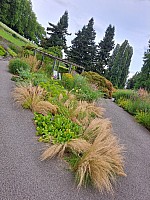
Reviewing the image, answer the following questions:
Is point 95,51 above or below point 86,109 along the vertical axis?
above

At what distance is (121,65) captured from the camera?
2516 centimetres

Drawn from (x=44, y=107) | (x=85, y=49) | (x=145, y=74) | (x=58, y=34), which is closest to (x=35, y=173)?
(x=44, y=107)

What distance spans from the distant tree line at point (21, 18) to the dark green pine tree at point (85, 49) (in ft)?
35.6

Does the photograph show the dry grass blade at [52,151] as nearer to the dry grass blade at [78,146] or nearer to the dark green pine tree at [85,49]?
the dry grass blade at [78,146]

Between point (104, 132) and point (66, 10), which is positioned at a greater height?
point (66, 10)

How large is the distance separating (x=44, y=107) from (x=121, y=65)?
2201cm

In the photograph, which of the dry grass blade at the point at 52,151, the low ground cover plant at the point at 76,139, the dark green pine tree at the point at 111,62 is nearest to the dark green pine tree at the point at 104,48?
the dark green pine tree at the point at 111,62

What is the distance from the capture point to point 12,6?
31078 millimetres

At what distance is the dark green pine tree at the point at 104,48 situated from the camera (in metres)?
25.8

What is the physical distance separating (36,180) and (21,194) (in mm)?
285

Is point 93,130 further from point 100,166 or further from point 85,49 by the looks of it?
point 85,49

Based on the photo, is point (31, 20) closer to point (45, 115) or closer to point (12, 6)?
point (12, 6)

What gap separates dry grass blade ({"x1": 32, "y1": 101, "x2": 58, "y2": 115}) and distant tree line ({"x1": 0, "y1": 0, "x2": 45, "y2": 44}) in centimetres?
2756

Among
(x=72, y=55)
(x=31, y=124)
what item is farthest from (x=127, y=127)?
(x=72, y=55)
